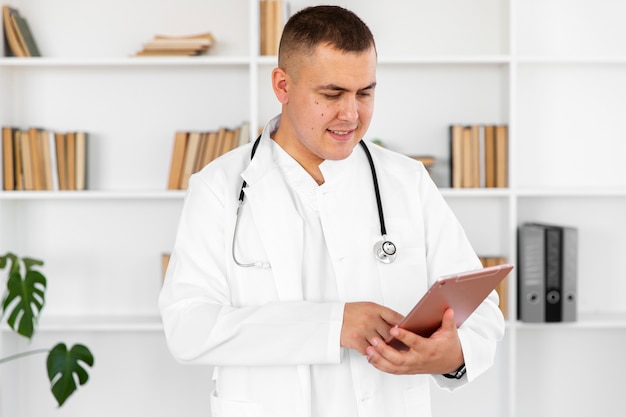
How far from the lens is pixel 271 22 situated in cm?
321

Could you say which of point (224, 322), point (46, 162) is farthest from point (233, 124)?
point (224, 322)

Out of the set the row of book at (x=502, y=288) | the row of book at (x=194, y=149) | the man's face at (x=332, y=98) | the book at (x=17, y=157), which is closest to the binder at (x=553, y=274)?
the row of book at (x=502, y=288)

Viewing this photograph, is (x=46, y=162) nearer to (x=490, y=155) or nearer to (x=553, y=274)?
(x=490, y=155)

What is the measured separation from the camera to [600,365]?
352 cm

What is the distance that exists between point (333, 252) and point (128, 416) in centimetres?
207

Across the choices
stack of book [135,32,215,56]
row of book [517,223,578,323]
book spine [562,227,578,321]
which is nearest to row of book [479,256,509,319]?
Answer: row of book [517,223,578,323]

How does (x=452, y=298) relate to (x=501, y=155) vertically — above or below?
below

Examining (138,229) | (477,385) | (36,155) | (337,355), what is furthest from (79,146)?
(337,355)

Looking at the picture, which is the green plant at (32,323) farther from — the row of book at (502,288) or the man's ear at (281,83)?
the man's ear at (281,83)

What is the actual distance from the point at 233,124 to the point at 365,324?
1953 mm

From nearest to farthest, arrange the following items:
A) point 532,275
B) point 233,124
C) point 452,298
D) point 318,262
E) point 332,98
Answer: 1. point 452,298
2. point 332,98
3. point 318,262
4. point 532,275
5. point 233,124

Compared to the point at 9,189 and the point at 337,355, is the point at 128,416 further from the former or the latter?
the point at 337,355

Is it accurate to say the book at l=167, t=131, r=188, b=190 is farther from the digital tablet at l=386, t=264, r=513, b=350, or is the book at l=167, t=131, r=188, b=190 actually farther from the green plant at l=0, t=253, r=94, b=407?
the digital tablet at l=386, t=264, r=513, b=350

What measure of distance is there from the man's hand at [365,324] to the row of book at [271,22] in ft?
5.89
